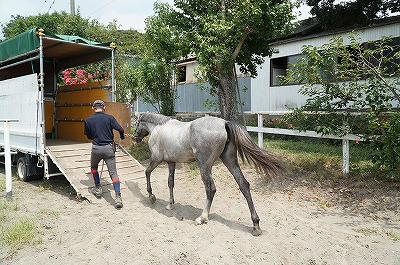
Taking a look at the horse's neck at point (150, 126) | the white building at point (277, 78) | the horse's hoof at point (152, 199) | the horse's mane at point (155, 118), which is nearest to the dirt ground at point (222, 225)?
the horse's hoof at point (152, 199)

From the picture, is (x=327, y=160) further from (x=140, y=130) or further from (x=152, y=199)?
(x=140, y=130)

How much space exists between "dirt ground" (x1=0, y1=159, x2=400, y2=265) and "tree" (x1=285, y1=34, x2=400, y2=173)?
95cm

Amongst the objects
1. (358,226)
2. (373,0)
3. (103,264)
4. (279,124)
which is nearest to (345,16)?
(373,0)

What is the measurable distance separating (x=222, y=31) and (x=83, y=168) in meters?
4.23

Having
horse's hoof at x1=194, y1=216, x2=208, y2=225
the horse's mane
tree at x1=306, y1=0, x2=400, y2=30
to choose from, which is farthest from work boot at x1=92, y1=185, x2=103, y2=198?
tree at x1=306, y1=0, x2=400, y2=30

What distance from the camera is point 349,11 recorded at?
44.9 feet

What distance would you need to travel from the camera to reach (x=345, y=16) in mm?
13852

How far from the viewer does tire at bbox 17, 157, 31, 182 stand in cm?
760

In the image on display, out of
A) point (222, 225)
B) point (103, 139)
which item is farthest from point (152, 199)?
point (222, 225)

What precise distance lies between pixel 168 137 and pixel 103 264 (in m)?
2.39

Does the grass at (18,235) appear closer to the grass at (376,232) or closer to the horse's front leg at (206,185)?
the horse's front leg at (206,185)

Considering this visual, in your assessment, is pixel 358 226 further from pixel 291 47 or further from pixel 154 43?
pixel 291 47

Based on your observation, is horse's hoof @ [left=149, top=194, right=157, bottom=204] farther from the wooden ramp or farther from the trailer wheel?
the trailer wheel

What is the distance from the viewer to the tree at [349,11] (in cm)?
1354
